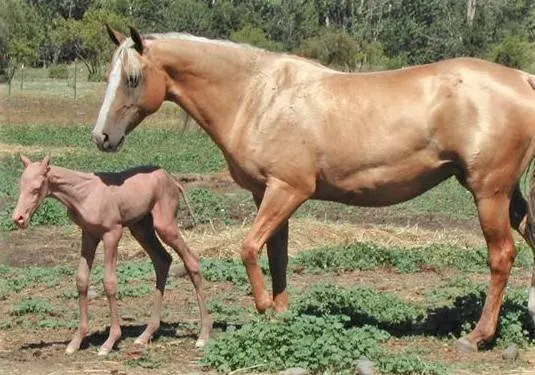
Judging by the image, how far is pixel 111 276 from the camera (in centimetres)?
726

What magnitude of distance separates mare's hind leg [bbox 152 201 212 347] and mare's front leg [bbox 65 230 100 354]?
45 centimetres

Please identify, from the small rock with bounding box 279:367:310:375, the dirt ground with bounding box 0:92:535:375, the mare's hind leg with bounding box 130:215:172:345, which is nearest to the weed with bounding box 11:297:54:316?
the dirt ground with bounding box 0:92:535:375

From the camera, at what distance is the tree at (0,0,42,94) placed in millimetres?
48438

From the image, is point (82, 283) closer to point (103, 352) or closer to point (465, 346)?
point (103, 352)

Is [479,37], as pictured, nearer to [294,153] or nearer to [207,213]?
[207,213]

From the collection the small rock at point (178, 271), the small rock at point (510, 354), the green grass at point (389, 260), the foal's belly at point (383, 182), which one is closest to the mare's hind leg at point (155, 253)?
the foal's belly at point (383, 182)

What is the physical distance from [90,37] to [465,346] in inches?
1893

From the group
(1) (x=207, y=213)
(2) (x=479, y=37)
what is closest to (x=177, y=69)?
(1) (x=207, y=213)

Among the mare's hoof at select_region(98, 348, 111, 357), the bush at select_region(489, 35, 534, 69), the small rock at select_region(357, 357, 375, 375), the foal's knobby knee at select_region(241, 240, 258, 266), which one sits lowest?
the bush at select_region(489, 35, 534, 69)

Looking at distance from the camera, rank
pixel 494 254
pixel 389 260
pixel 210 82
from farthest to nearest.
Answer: pixel 389 260, pixel 210 82, pixel 494 254

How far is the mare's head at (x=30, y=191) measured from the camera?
22.6 feet

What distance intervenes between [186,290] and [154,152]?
625 inches

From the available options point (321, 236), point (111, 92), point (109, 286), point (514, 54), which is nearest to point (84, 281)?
point (109, 286)

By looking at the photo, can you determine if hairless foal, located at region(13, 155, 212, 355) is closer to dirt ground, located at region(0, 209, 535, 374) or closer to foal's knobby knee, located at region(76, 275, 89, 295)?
foal's knobby knee, located at region(76, 275, 89, 295)
